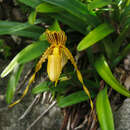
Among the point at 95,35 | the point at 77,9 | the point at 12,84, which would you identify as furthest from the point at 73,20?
the point at 12,84

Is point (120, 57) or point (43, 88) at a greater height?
point (120, 57)

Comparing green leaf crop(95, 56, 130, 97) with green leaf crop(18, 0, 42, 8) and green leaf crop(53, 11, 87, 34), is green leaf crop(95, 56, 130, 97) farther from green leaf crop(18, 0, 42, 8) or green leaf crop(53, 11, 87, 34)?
green leaf crop(18, 0, 42, 8)

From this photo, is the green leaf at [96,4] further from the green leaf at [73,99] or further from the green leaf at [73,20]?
the green leaf at [73,99]

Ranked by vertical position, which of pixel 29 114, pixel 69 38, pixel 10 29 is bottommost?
pixel 29 114

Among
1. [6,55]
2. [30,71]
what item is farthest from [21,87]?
[6,55]

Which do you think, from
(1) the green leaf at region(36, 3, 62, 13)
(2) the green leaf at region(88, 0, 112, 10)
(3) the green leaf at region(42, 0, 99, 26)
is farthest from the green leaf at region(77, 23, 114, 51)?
(1) the green leaf at region(36, 3, 62, 13)

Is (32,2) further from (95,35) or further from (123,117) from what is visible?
(123,117)

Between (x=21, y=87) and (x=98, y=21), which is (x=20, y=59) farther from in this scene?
(x=98, y=21)
